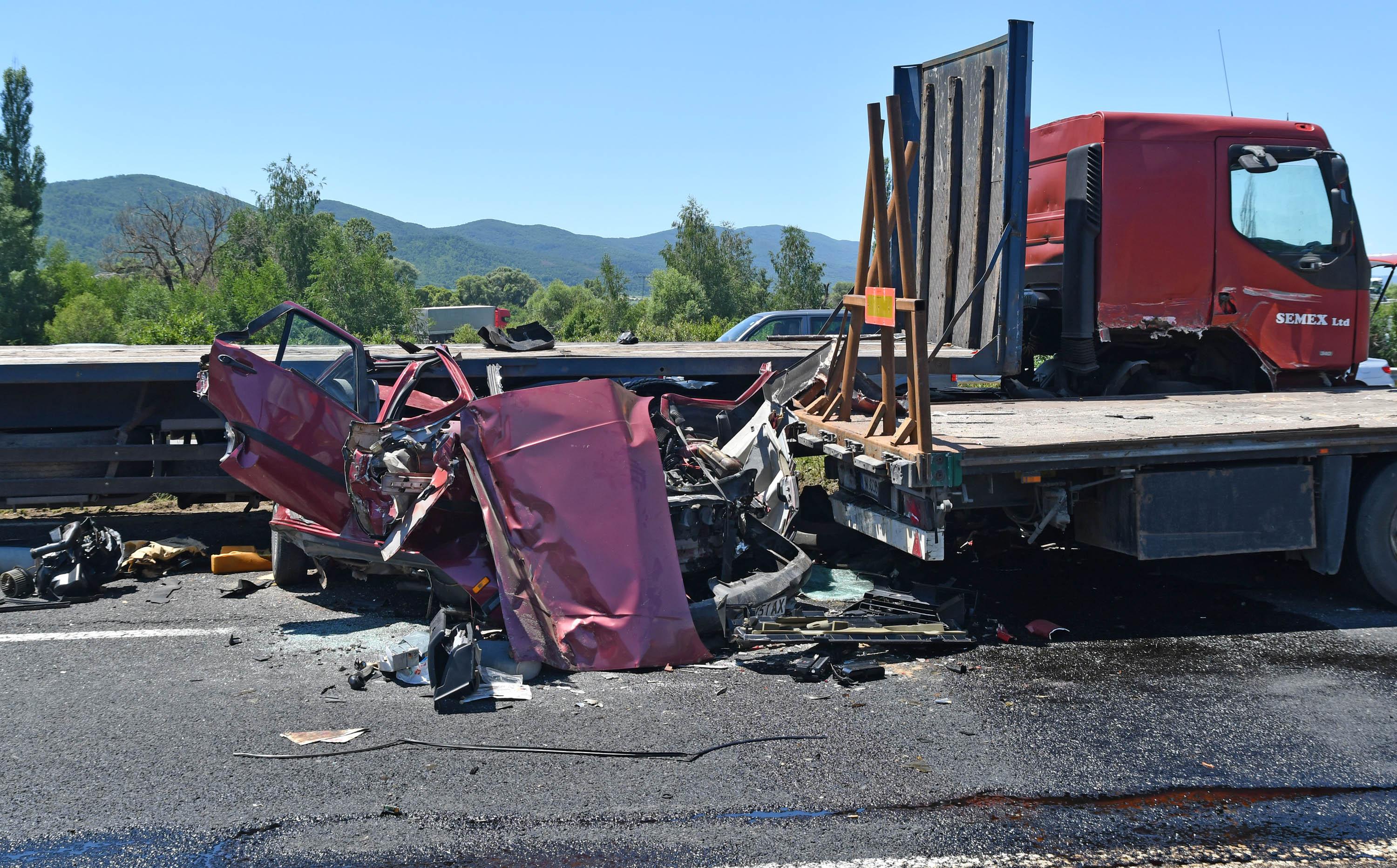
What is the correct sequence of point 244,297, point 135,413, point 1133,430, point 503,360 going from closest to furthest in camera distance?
point 1133,430 < point 503,360 < point 135,413 < point 244,297

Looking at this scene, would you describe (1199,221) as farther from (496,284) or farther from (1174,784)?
(496,284)

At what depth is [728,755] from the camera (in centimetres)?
387

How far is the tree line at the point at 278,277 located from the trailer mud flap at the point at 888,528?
3018 centimetres

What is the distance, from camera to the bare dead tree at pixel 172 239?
65.1 meters

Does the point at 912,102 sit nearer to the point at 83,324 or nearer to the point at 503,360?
the point at 503,360

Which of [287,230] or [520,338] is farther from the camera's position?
[287,230]

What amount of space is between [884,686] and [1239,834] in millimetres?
1672

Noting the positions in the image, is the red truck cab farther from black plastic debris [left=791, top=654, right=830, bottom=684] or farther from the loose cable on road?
the loose cable on road

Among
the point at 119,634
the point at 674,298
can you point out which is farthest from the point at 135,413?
the point at 674,298

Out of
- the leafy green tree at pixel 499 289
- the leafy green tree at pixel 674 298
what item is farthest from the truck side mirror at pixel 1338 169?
the leafy green tree at pixel 499 289

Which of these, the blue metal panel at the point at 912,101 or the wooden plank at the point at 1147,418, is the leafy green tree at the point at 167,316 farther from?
the wooden plank at the point at 1147,418

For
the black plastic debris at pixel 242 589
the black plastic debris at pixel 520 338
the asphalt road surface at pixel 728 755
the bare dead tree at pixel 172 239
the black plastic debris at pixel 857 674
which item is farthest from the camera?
the bare dead tree at pixel 172 239

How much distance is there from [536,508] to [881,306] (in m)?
2.13

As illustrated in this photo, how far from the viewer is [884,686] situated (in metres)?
4.67
